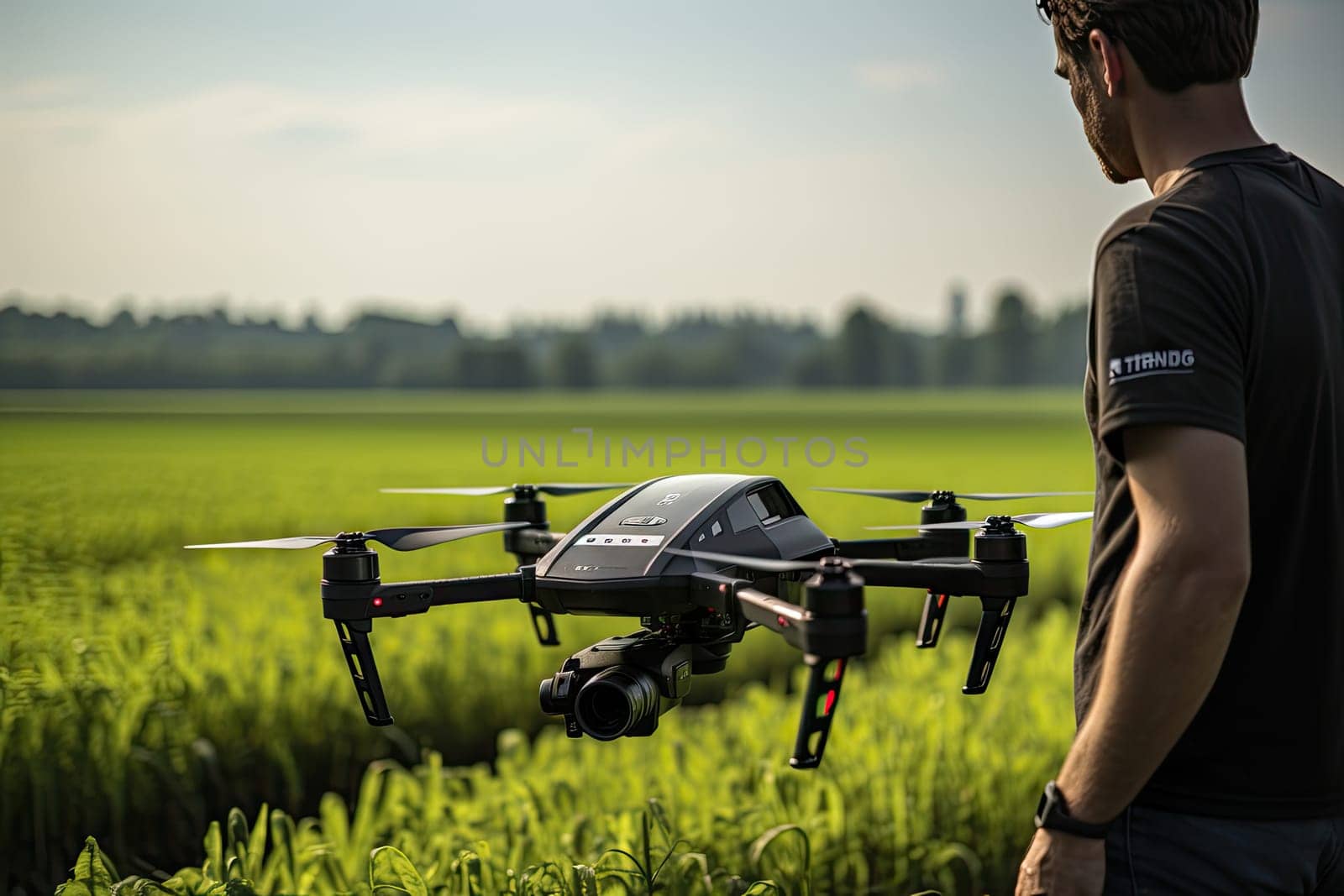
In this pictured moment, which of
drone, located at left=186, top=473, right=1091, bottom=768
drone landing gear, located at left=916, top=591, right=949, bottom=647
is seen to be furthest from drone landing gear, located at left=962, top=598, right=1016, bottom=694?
drone landing gear, located at left=916, top=591, right=949, bottom=647

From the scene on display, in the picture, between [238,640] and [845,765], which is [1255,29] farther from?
[238,640]

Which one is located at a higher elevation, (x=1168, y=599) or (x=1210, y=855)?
(x=1168, y=599)

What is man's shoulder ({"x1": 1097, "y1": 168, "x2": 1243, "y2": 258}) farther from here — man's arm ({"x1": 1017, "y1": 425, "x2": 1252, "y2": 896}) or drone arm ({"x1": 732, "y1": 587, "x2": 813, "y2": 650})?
drone arm ({"x1": 732, "y1": 587, "x2": 813, "y2": 650})

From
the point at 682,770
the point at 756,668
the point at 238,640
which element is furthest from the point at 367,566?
the point at 756,668

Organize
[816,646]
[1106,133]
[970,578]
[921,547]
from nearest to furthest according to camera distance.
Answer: [816,646] < [1106,133] < [970,578] < [921,547]

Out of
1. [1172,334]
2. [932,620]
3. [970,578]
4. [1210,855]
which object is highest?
[1172,334]

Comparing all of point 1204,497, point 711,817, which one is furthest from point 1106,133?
point 711,817

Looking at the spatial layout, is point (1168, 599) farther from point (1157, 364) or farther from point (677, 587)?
point (677, 587)

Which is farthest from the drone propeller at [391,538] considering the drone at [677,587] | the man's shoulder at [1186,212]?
the man's shoulder at [1186,212]
